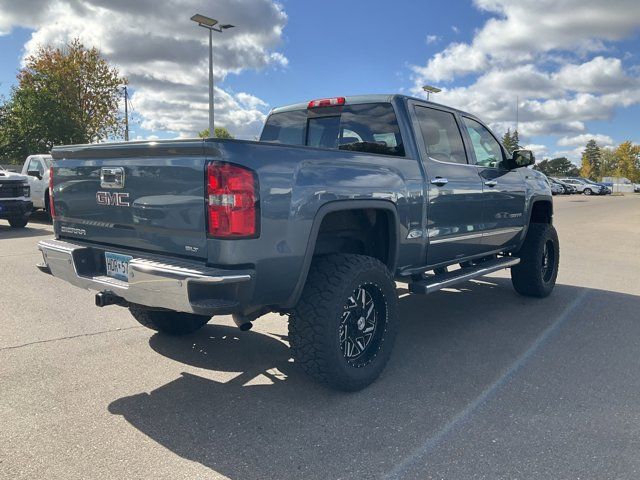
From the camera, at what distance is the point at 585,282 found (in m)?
7.20

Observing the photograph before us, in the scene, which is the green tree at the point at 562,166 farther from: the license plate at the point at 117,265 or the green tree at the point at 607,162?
the license plate at the point at 117,265

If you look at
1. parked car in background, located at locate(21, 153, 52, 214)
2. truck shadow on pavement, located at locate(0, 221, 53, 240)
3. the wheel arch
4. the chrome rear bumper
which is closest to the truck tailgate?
the chrome rear bumper

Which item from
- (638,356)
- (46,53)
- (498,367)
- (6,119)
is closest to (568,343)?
(638,356)

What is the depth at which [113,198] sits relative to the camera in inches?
→ 132

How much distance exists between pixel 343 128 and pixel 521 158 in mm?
2034

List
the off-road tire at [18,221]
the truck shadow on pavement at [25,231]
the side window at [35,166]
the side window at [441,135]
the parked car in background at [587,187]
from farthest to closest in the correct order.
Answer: the parked car in background at [587,187]
the side window at [35,166]
the off-road tire at [18,221]
the truck shadow on pavement at [25,231]
the side window at [441,135]

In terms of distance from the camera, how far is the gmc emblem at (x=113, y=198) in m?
3.28

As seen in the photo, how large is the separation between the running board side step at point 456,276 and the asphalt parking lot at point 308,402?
538 mm

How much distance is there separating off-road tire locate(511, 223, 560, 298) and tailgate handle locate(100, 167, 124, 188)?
14.7 feet

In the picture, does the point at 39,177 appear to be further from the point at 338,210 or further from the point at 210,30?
the point at 338,210

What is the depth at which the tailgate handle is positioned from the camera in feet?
10.7

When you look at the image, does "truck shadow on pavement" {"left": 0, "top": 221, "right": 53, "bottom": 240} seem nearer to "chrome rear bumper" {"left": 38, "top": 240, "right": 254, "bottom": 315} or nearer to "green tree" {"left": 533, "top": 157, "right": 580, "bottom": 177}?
"chrome rear bumper" {"left": 38, "top": 240, "right": 254, "bottom": 315}

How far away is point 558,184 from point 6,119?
43.6m

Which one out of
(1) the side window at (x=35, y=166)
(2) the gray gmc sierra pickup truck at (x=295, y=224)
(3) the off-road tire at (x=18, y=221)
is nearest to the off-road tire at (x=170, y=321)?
(2) the gray gmc sierra pickup truck at (x=295, y=224)
